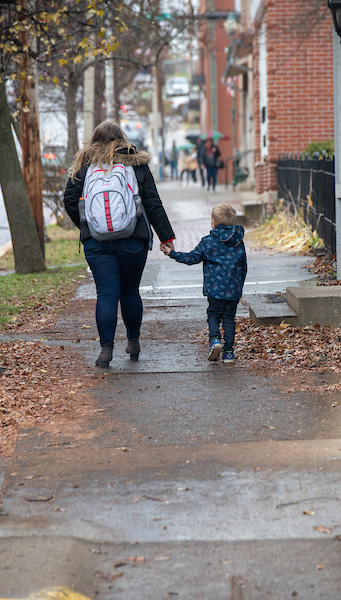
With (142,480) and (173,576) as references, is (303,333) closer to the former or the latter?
(142,480)

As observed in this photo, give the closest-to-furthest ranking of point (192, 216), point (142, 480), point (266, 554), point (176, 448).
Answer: point (266, 554), point (142, 480), point (176, 448), point (192, 216)

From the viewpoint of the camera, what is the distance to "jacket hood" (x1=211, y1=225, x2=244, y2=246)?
639 cm

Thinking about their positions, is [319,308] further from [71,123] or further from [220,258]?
[71,123]

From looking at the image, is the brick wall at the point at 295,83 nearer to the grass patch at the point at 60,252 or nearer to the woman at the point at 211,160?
the grass patch at the point at 60,252

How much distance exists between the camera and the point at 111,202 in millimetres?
5977

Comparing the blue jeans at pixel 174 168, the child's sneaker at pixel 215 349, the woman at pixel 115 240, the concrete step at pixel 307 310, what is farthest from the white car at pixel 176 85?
the child's sneaker at pixel 215 349

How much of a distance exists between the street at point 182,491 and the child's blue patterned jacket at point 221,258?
572 millimetres

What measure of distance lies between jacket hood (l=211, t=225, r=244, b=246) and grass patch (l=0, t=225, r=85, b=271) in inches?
300

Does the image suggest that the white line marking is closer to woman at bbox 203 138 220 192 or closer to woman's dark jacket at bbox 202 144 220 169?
woman at bbox 203 138 220 192

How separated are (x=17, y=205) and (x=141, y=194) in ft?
20.5

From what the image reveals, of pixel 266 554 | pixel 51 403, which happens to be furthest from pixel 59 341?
pixel 266 554

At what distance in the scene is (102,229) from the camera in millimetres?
6027

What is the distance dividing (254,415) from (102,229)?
68.6 inches

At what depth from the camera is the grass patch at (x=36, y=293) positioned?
9031 mm
